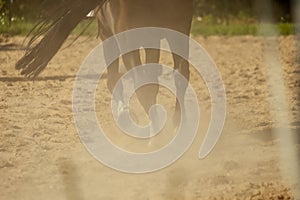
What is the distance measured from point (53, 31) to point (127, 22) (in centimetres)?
96

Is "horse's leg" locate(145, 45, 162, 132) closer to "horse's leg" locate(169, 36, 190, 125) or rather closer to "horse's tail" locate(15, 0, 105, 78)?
"horse's leg" locate(169, 36, 190, 125)

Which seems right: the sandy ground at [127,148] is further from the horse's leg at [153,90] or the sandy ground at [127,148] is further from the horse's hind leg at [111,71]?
the horse's hind leg at [111,71]

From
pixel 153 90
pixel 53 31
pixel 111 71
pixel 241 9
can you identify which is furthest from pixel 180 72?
pixel 241 9

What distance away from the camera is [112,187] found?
16.8 ft

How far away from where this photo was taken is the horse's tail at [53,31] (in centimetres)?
556

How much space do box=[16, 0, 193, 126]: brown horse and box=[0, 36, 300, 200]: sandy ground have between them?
0.48 metres

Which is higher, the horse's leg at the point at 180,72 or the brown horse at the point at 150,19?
the brown horse at the point at 150,19

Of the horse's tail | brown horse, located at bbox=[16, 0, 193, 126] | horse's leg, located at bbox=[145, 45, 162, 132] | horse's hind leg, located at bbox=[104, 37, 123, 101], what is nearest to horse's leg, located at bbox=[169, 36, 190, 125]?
brown horse, located at bbox=[16, 0, 193, 126]

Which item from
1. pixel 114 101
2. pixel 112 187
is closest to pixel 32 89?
pixel 114 101

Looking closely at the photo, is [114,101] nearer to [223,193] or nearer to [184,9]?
[184,9]

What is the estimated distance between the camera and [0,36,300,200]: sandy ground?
5.02 meters

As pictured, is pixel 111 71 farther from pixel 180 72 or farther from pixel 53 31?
pixel 53 31

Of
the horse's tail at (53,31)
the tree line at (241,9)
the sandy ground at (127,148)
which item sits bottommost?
the sandy ground at (127,148)

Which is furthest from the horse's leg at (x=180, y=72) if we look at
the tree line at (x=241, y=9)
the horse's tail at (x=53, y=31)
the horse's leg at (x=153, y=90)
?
the tree line at (x=241, y=9)
